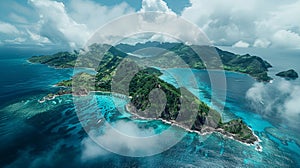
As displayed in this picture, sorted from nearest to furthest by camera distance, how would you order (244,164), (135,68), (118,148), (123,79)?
(244,164)
(118,148)
(123,79)
(135,68)

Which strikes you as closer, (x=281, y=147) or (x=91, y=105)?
(x=281, y=147)

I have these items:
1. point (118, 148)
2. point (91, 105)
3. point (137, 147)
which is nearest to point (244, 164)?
point (137, 147)

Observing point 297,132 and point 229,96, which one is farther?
point 229,96

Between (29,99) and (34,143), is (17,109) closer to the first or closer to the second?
(29,99)

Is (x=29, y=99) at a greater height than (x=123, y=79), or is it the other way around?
(x=123, y=79)

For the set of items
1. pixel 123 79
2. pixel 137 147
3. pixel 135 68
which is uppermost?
pixel 135 68

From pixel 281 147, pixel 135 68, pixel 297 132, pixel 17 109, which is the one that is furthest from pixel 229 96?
pixel 17 109

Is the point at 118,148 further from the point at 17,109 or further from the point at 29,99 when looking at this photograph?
the point at 29,99

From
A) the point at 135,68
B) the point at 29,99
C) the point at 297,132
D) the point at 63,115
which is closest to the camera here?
the point at 297,132

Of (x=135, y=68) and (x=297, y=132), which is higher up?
(x=135, y=68)
